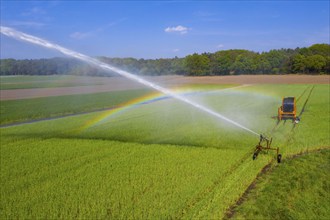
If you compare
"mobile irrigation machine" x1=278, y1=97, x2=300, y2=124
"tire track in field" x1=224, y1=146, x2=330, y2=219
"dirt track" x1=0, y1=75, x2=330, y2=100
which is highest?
"dirt track" x1=0, y1=75, x2=330, y2=100

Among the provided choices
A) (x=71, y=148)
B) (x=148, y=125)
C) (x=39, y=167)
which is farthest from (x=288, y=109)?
(x=39, y=167)

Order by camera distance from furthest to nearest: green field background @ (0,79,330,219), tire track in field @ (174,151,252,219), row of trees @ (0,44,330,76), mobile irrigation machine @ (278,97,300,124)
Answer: row of trees @ (0,44,330,76) → mobile irrigation machine @ (278,97,300,124) → green field background @ (0,79,330,219) → tire track in field @ (174,151,252,219)

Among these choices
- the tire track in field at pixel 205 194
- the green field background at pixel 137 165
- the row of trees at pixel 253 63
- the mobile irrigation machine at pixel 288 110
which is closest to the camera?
the tire track in field at pixel 205 194

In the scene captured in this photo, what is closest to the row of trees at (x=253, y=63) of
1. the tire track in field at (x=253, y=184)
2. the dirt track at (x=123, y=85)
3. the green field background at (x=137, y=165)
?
the dirt track at (x=123, y=85)

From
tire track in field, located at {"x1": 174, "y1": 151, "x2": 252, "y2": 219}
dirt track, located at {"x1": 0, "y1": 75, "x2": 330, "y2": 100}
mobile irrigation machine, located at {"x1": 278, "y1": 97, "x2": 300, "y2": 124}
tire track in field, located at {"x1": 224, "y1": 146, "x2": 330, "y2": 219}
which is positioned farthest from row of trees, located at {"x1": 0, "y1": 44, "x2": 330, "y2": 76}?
tire track in field, located at {"x1": 174, "y1": 151, "x2": 252, "y2": 219}

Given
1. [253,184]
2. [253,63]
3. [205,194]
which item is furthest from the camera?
[253,63]

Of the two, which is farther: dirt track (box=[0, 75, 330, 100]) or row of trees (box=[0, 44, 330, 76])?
row of trees (box=[0, 44, 330, 76])

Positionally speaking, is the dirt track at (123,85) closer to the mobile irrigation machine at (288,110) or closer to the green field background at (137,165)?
the mobile irrigation machine at (288,110)

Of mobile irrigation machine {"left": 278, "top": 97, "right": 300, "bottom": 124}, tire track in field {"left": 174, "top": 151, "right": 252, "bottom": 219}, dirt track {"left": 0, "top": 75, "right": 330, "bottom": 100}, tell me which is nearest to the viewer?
tire track in field {"left": 174, "top": 151, "right": 252, "bottom": 219}

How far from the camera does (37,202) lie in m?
9.98

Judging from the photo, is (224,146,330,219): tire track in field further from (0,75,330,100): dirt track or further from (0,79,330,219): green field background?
(0,75,330,100): dirt track

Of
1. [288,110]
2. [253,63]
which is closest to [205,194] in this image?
[288,110]

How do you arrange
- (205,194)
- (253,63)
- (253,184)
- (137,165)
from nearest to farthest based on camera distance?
(205,194) → (253,184) → (137,165) → (253,63)

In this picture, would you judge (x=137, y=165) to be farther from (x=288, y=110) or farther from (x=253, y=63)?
(x=253, y=63)
